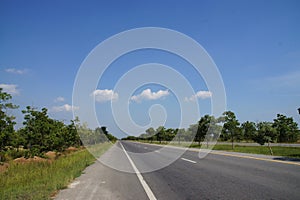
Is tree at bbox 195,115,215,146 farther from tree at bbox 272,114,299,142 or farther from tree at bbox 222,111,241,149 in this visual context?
tree at bbox 272,114,299,142

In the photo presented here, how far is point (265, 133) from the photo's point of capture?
22.8 m

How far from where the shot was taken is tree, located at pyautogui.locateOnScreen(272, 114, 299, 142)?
5412cm

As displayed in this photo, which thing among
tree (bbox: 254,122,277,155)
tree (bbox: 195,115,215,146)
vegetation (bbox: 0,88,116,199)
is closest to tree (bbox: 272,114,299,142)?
tree (bbox: 195,115,215,146)

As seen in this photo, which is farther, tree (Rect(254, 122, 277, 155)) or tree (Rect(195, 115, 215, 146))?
tree (Rect(195, 115, 215, 146))

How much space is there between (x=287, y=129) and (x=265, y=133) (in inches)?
1501

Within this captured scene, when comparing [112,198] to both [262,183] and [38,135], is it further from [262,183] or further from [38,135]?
[38,135]

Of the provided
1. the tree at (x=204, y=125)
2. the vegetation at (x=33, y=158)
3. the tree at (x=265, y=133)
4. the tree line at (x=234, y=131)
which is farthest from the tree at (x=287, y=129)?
the vegetation at (x=33, y=158)

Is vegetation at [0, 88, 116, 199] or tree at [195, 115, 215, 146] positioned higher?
tree at [195, 115, 215, 146]

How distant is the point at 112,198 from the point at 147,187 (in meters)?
1.53

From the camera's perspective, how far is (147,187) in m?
7.26

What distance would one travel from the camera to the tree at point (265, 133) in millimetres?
22359

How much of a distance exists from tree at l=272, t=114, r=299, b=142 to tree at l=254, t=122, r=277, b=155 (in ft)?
111

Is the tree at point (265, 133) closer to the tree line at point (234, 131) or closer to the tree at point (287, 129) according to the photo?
the tree line at point (234, 131)

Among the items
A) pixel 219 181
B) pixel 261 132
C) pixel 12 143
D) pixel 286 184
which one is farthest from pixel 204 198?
pixel 261 132
